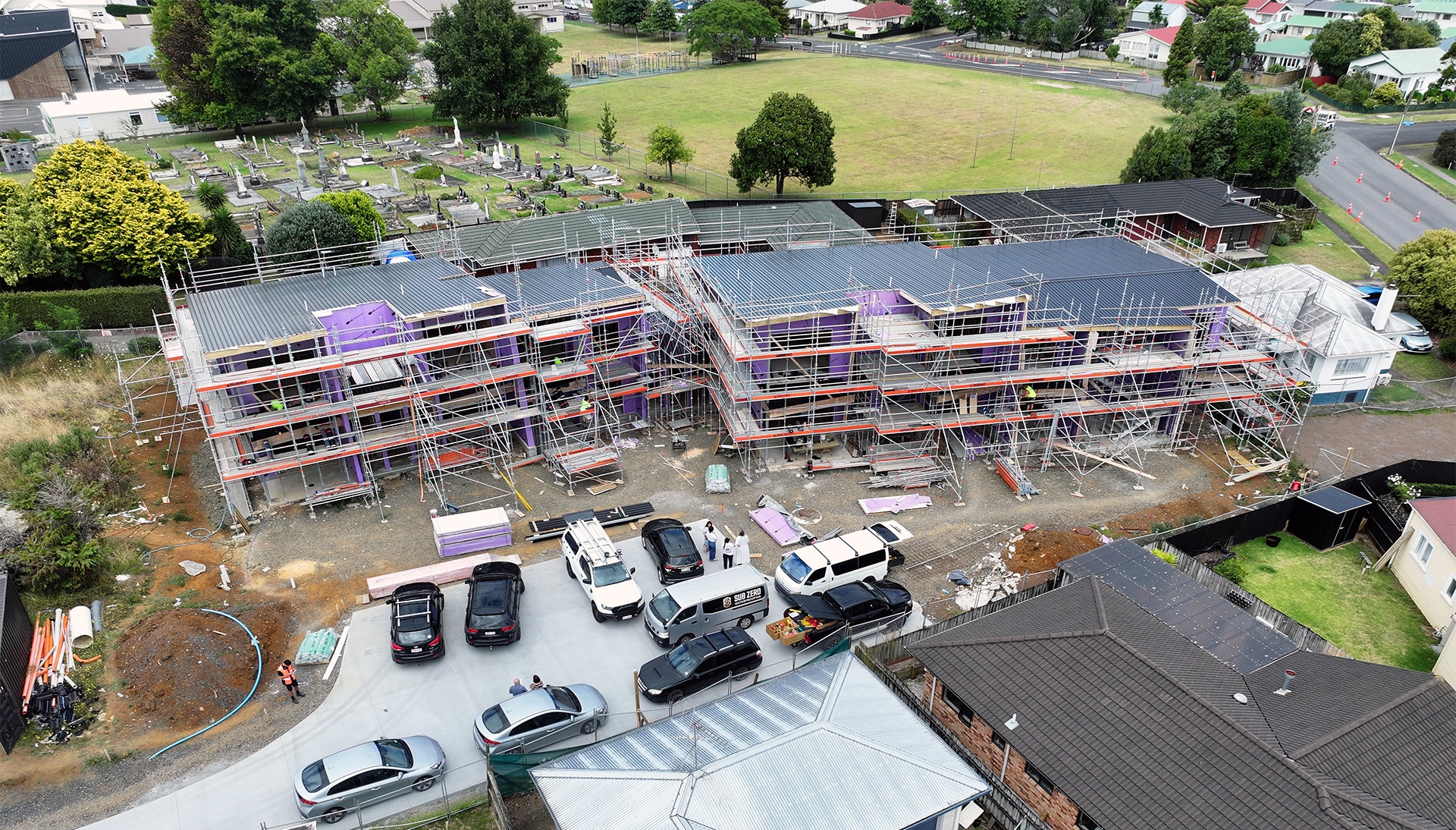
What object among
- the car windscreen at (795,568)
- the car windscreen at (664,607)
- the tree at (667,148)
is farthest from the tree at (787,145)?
the car windscreen at (664,607)

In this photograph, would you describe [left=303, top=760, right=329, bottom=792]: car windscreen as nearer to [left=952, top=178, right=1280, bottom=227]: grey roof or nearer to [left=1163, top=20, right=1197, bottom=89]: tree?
[left=952, top=178, right=1280, bottom=227]: grey roof

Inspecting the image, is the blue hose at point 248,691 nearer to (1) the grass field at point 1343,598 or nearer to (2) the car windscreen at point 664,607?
(2) the car windscreen at point 664,607

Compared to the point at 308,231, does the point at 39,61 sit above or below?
above

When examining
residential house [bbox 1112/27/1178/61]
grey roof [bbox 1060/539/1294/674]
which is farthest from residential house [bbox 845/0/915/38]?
grey roof [bbox 1060/539/1294/674]

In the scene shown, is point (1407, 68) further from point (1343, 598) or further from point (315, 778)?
point (315, 778)

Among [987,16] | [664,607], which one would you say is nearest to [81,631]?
[664,607]
